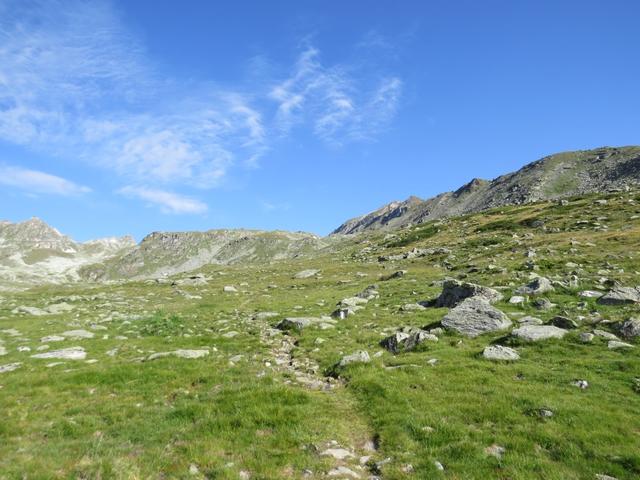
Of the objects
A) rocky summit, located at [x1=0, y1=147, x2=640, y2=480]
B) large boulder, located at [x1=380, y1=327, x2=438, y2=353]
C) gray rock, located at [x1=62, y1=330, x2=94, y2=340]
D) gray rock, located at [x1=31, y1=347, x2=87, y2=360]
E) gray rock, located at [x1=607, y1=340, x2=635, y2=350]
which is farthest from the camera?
gray rock, located at [x1=62, y1=330, x2=94, y2=340]

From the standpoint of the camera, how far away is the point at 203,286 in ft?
239

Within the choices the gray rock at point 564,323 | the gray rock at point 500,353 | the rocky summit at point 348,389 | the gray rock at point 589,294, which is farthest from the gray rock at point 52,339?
the gray rock at point 589,294

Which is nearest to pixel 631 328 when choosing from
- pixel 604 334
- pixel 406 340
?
pixel 604 334

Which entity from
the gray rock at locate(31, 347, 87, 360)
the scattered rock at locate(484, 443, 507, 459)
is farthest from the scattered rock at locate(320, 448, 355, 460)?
the gray rock at locate(31, 347, 87, 360)

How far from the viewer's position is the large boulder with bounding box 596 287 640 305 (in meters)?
24.8

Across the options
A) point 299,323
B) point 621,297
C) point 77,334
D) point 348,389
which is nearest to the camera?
point 348,389

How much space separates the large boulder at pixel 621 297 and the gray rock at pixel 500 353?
395 inches

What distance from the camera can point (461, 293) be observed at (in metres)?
30.3

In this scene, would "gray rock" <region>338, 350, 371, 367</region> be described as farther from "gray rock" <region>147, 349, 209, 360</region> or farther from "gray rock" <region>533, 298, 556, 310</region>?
"gray rock" <region>533, 298, 556, 310</region>

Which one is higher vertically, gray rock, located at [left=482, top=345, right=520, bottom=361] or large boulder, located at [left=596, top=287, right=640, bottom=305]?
A: large boulder, located at [left=596, top=287, right=640, bottom=305]

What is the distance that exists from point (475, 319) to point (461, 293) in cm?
633

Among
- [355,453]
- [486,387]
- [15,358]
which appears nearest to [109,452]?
[355,453]

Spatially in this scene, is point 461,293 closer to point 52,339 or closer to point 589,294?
point 589,294

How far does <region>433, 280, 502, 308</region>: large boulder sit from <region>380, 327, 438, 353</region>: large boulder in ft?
24.3
